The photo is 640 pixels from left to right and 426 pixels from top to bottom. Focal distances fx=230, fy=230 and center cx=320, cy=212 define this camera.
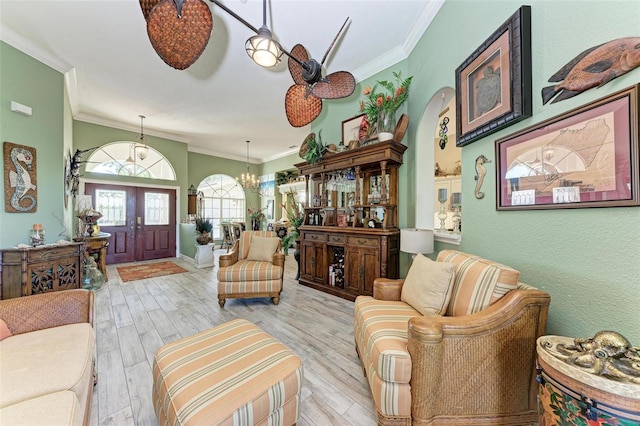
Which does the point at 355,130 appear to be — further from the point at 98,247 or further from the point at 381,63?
the point at 98,247

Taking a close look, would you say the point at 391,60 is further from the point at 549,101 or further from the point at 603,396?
the point at 603,396

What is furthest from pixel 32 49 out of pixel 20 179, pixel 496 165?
pixel 496 165

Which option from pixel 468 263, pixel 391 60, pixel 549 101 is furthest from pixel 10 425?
pixel 391 60

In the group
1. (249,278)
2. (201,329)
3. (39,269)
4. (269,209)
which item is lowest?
(201,329)

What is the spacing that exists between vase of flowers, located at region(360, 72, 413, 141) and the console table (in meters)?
4.16

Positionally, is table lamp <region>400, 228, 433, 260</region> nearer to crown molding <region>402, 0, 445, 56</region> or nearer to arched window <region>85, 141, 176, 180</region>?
crown molding <region>402, 0, 445, 56</region>

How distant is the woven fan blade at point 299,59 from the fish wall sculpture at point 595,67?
177 centimetres

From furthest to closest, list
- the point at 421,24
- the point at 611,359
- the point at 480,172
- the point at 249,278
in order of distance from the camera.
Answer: the point at 249,278
the point at 421,24
the point at 480,172
the point at 611,359

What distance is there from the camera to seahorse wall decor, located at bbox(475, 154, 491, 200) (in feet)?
6.11

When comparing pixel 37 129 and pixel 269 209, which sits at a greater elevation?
pixel 37 129

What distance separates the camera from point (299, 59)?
2.07 meters

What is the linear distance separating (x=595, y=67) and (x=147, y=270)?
6670mm

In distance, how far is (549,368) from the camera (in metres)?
0.92

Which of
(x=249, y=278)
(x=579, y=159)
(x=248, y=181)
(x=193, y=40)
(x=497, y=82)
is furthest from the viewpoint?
(x=248, y=181)
